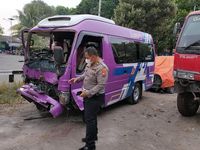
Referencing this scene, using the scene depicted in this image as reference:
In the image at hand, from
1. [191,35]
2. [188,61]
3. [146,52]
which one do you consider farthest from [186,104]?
[146,52]

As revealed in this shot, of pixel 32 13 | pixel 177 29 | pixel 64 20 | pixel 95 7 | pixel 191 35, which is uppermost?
pixel 95 7

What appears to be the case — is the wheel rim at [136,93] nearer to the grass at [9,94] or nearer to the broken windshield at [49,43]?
the broken windshield at [49,43]

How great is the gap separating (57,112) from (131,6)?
51.0ft

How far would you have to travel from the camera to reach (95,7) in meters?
51.7

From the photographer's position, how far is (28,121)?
8.17 m

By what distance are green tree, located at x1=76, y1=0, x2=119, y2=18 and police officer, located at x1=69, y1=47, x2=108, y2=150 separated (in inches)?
1704

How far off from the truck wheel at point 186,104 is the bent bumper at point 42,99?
3.57m

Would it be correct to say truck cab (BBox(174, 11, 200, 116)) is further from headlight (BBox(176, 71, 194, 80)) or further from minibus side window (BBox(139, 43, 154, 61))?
minibus side window (BBox(139, 43, 154, 61))

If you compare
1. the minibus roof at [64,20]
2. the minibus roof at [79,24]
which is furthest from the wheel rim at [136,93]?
the minibus roof at [64,20]

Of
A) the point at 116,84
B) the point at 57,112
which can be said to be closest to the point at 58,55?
the point at 57,112

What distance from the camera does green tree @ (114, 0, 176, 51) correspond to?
71.1 feet

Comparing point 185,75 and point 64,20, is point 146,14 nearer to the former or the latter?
point 185,75

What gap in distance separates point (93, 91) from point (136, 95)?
5.56 meters

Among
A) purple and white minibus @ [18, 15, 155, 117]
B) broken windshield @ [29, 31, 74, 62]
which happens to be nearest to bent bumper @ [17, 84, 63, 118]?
purple and white minibus @ [18, 15, 155, 117]
